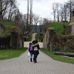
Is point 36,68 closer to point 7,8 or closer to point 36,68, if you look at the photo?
point 36,68

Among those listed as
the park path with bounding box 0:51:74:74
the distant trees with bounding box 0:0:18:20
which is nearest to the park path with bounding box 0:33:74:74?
the park path with bounding box 0:51:74:74

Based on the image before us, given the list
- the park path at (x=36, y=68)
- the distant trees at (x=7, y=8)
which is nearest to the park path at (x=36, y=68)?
the park path at (x=36, y=68)

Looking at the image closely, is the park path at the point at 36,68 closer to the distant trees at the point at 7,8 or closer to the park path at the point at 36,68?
the park path at the point at 36,68

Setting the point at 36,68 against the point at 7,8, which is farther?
the point at 7,8

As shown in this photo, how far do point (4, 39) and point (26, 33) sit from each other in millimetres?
32026

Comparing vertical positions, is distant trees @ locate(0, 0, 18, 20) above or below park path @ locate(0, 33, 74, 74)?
above

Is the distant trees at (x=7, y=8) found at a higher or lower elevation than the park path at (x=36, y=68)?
higher

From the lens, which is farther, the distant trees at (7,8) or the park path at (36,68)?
the distant trees at (7,8)

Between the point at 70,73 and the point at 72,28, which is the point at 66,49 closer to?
the point at 72,28

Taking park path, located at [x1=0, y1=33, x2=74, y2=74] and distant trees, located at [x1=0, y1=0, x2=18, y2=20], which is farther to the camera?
distant trees, located at [x1=0, y1=0, x2=18, y2=20]

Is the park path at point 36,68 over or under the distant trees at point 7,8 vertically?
under

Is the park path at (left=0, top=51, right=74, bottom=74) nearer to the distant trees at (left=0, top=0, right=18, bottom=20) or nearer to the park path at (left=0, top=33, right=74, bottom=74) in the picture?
the park path at (left=0, top=33, right=74, bottom=74)

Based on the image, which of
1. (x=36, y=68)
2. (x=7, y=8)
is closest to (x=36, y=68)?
(x=36, y=68)

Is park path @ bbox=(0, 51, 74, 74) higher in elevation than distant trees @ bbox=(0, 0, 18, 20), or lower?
lower
